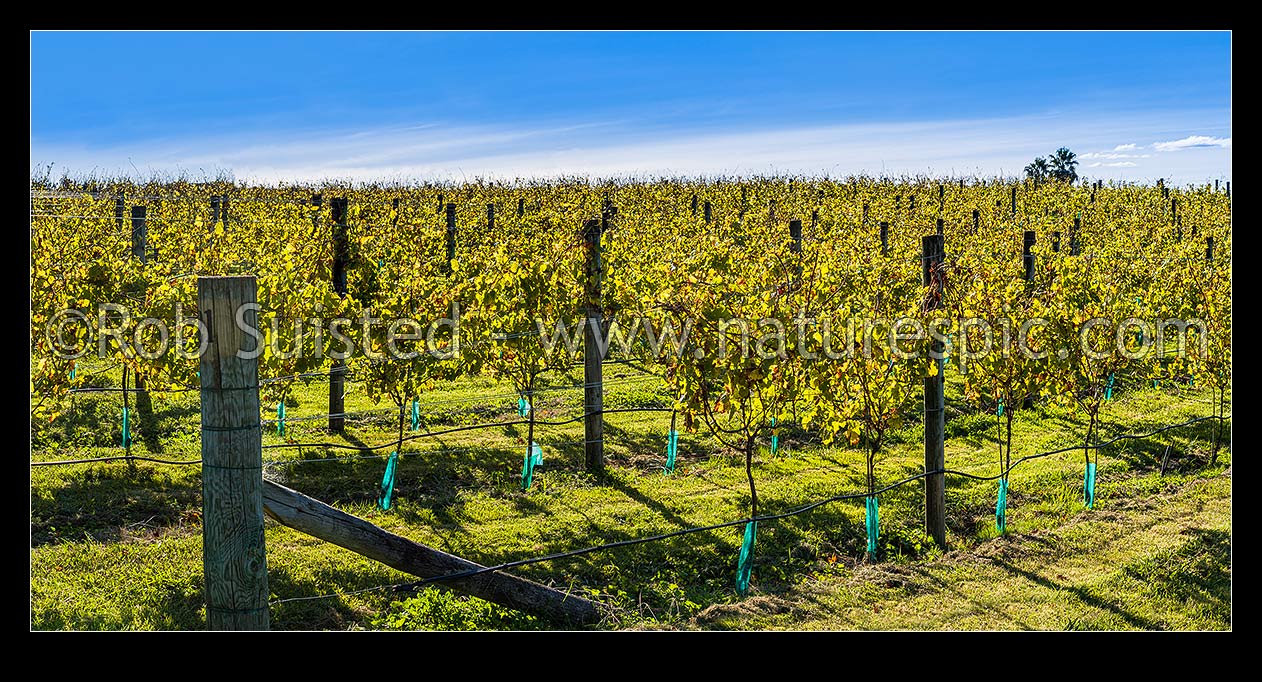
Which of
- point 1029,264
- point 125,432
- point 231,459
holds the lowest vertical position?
point 125,432

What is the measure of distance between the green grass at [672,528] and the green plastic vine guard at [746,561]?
0.42 ft

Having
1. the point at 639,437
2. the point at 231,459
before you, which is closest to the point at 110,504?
the point at 639,437

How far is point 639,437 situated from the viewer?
36.2ft

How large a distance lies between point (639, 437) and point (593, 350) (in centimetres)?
166

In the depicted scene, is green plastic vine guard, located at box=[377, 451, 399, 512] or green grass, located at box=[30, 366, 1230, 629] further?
green plastic vine guard, located at box=[377, 451, 399, 512]

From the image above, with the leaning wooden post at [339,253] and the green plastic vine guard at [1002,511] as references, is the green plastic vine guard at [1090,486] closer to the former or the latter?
the green plastic vine guard at [1002,511]

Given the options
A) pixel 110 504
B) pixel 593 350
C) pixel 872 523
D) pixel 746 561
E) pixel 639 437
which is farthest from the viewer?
pixel 639 437

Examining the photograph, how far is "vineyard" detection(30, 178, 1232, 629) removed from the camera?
6.74 m

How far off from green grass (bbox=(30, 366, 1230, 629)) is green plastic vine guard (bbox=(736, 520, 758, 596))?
0.42ft

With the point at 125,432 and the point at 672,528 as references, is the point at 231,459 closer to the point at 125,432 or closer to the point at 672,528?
the point at 672,528

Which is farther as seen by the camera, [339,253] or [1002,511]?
[339,253]

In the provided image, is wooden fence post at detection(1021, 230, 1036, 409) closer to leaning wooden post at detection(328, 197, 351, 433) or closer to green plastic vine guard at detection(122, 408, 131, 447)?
leaning wooden post at detection(328, 197, 351, 433)

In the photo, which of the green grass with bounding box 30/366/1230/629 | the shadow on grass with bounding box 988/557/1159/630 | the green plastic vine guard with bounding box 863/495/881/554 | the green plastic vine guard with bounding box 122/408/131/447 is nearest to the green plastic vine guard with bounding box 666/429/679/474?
the green grass with bounding box 30/366/1230/629

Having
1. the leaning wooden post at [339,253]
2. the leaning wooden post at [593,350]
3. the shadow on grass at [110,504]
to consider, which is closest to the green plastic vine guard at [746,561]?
the leaning wooden post at [593,350]
